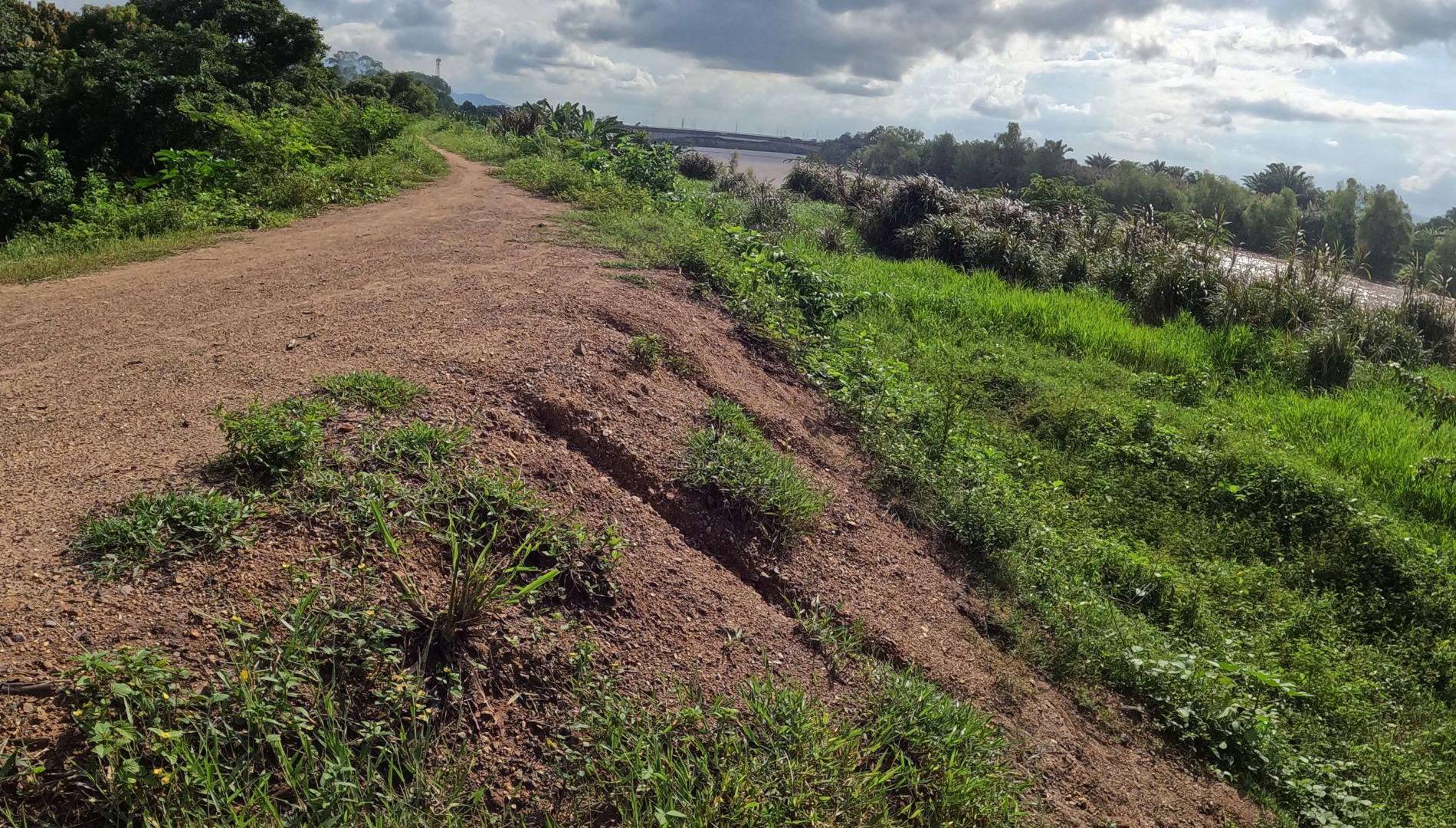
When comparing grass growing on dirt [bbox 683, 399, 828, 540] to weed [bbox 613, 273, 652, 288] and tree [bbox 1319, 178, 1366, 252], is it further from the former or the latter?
tree [bbox 1319, 178, 1366, 252]

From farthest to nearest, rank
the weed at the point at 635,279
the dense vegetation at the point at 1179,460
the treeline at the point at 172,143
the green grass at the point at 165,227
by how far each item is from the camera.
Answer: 1. the treeline at the point at 172,143
2. the weed at the point at 635,279
3. the green grass at the point at 165,227
4. the dense vegetation at the point at 1179,460

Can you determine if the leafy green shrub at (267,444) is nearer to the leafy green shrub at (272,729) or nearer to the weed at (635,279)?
the leafy green shrub at (272,729)

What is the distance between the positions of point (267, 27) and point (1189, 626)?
16850mm

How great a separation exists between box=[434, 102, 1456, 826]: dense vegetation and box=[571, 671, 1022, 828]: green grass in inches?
55.0

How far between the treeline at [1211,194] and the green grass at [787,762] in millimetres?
11566

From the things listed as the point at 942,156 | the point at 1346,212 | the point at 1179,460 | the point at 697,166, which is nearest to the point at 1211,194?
the point at 1346,212

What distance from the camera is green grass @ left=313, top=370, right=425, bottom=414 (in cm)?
345

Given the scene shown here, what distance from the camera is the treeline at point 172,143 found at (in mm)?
7914

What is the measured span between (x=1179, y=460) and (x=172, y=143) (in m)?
10.9

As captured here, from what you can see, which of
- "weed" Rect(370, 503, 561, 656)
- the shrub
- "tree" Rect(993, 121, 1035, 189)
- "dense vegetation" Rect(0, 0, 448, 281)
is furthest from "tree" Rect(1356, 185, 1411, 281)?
"weed" Rect(370, 503, 561, 656)

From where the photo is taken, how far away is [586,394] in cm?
418

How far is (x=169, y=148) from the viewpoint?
1000cm

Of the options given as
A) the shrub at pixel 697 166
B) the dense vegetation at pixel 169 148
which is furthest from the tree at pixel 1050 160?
the dense vegetation at pixel 169 148

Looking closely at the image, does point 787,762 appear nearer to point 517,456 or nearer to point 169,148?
point 517,456
